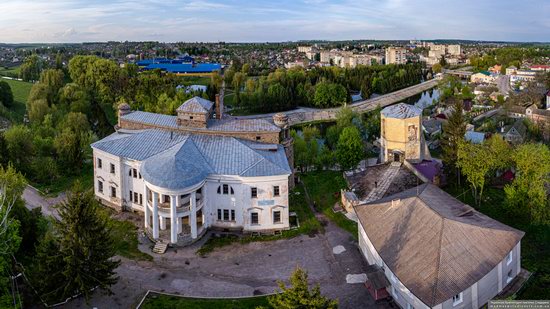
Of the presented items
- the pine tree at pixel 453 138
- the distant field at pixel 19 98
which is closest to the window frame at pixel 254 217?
the pine tree at pixel 453 138

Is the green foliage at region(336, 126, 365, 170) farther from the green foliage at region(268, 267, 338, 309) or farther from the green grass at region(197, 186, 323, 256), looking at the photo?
the green foliage at region(268, 267, 338, 309)

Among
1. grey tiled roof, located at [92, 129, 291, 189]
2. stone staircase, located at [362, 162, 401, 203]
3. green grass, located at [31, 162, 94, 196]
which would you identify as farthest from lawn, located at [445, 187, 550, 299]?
green grass, located at [31, 162, 94, 196]

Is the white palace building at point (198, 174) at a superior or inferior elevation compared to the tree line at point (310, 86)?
inferior

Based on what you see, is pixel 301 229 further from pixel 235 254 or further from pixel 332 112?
pixel 332 112

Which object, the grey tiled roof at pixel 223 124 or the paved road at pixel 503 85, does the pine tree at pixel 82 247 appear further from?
the paved road at pixel 503 85

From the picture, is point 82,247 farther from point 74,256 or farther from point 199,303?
point 199,303

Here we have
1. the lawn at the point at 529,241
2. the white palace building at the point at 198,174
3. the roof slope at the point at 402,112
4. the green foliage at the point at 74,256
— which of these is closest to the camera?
the green foliage at the point at 74,256

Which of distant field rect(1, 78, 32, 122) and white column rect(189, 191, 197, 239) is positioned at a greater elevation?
distant field rect(1, 78, 32, 122)

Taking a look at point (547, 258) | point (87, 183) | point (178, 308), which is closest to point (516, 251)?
point (547, 258)
